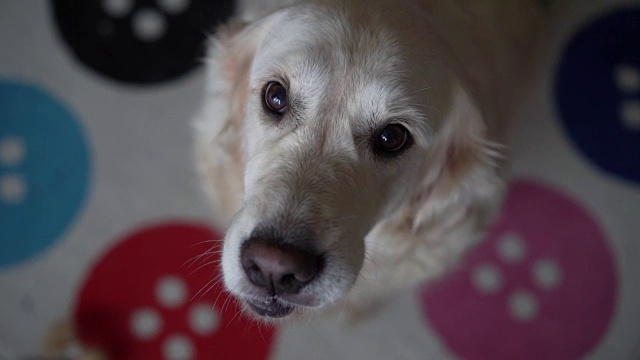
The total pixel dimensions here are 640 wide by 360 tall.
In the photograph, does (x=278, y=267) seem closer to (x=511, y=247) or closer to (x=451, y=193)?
(x=451, y=193)

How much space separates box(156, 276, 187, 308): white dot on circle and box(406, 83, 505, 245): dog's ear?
864mm

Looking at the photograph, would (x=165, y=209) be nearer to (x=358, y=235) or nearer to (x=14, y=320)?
(x=14, y=320)

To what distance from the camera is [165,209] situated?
1934 mm

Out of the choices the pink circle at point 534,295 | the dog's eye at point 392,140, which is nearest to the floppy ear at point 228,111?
the dog's eye at point 392,140

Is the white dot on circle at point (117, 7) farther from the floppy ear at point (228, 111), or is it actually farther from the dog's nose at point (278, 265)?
the dog's nose at point (278, 265)

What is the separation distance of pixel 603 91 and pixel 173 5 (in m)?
1.61

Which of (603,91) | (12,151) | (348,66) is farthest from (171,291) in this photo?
(603,91)

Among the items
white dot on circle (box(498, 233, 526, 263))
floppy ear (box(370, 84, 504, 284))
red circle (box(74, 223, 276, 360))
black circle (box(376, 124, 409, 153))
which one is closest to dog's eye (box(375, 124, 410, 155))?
black circle (box(376, 124, 409, 153))

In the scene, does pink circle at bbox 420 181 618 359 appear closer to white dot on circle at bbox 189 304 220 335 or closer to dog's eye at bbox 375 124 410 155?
white dot on circle at bbox 189 304 220 335

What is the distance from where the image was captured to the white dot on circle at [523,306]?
1906 mm

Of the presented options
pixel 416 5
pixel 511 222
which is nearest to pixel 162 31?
pixel 416 5

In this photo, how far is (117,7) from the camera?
6.68ft

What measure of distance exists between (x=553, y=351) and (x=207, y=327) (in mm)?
1174

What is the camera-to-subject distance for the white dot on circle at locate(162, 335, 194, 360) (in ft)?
6.01
